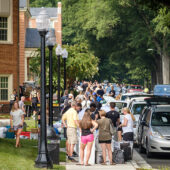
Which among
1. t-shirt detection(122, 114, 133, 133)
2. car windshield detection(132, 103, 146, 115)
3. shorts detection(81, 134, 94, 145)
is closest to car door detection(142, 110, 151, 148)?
t-shirt detection(122, 114, 133, 133)

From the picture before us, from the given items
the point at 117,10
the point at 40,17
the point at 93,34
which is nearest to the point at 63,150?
the point at 40,17

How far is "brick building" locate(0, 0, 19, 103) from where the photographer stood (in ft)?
138

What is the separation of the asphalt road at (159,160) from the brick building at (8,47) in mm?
22198

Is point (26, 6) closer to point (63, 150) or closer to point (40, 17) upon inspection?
point (63, 150)

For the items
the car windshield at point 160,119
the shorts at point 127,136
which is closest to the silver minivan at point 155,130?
the car windshield at point 160,119

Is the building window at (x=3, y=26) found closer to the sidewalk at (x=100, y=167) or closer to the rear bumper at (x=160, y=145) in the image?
the rear bumper at (x=160, y=145)

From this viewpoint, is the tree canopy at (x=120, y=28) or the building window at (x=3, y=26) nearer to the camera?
the building window at (x=3, y=26)

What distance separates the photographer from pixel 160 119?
71.0 ft

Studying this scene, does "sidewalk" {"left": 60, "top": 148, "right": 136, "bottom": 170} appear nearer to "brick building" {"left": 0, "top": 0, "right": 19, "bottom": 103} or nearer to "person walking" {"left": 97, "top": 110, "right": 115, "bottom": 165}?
"person walking" {"left": 97, "top": 110, "right": 115, "bottom": 165}

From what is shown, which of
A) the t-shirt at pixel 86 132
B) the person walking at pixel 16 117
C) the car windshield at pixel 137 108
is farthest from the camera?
the car windshield at pixel 137 108

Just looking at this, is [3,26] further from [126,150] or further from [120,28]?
[120,28]

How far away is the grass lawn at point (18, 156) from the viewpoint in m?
16.1

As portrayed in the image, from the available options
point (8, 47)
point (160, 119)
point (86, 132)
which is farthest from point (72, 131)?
point (8, 47)

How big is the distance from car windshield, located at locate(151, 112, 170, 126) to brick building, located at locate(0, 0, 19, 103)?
866 inches
